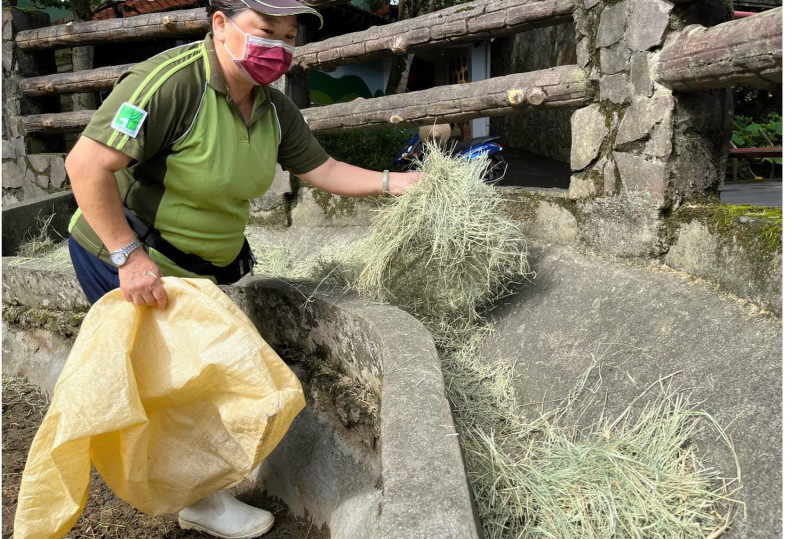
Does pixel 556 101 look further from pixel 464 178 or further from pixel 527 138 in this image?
pixel 527 138

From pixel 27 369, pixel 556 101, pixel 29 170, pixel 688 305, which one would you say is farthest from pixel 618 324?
pixel 29 170

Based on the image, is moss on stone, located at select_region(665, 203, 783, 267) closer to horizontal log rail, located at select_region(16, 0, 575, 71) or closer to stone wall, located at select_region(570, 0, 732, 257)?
stone wall, located at select_region(570, 0, 732, 257)

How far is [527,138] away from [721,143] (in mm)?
10344

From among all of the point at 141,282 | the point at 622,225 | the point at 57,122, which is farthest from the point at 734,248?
the point at 57,122

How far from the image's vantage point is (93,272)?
2314 mm

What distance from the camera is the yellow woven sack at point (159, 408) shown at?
6.12 ft

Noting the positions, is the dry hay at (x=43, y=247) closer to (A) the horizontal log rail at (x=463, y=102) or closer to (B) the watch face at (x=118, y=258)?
(A) the horizontal log rail at (x=463, y=102)

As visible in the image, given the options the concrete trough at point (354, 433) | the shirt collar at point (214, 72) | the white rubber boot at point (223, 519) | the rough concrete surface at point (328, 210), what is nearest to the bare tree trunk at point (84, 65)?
the rough concrete surface at point (328, 210)

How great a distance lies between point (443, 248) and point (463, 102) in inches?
52.9

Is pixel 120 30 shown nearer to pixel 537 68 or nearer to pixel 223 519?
pixel 223 519

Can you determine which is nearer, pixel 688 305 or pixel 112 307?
pixel 112 307

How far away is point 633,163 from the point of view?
2889 mm

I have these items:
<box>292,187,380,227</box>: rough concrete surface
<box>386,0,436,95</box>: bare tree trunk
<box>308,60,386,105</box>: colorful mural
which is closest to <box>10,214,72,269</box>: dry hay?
<box>292,187,380,227</box>: rough concrete surface

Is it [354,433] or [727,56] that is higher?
[727,56]
